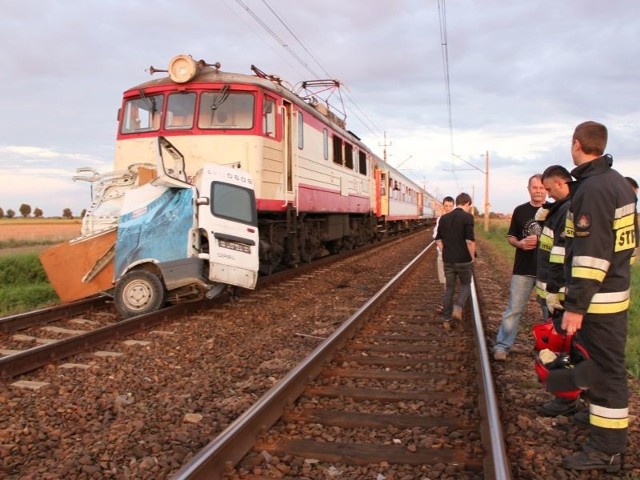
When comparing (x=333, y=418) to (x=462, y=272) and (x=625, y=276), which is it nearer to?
(x=625, y=276)

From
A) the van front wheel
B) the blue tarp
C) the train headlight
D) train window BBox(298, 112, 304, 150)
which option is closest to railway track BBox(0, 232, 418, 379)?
the van front wheel

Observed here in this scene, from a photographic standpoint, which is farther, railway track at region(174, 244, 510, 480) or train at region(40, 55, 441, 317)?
train at region(40, 55, 441, 317)

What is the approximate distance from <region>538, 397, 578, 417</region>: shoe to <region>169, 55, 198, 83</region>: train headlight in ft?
25.9

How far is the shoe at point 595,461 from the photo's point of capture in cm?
334

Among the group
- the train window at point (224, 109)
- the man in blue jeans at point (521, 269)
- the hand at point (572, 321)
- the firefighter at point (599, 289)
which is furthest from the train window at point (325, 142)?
the hand at point (572, 321)

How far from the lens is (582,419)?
396 cm

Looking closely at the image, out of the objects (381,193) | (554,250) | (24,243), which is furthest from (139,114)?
(24,243)

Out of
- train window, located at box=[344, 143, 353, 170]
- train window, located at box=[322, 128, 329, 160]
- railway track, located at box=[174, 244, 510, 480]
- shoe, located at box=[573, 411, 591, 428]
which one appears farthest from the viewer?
train window, located at box=[344, 143, 353, 170]

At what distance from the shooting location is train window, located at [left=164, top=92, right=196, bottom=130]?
9.98 m

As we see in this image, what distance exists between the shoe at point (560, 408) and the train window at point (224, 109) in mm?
7064

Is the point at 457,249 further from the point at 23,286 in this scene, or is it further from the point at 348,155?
the point at 348,155

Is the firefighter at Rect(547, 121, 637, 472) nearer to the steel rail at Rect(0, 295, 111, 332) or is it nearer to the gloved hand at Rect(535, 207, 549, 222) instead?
the gloved hand at Rect(535, 207, 549, 222)

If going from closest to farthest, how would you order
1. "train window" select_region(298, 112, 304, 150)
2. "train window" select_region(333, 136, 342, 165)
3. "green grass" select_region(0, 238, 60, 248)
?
"train window" select_region(298, 112, 304, 150), "train window" select_region(333, 136, 342, 165), "green grass" select_region(0, 238, 60, 248)

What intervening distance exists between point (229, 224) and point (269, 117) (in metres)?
2.86
